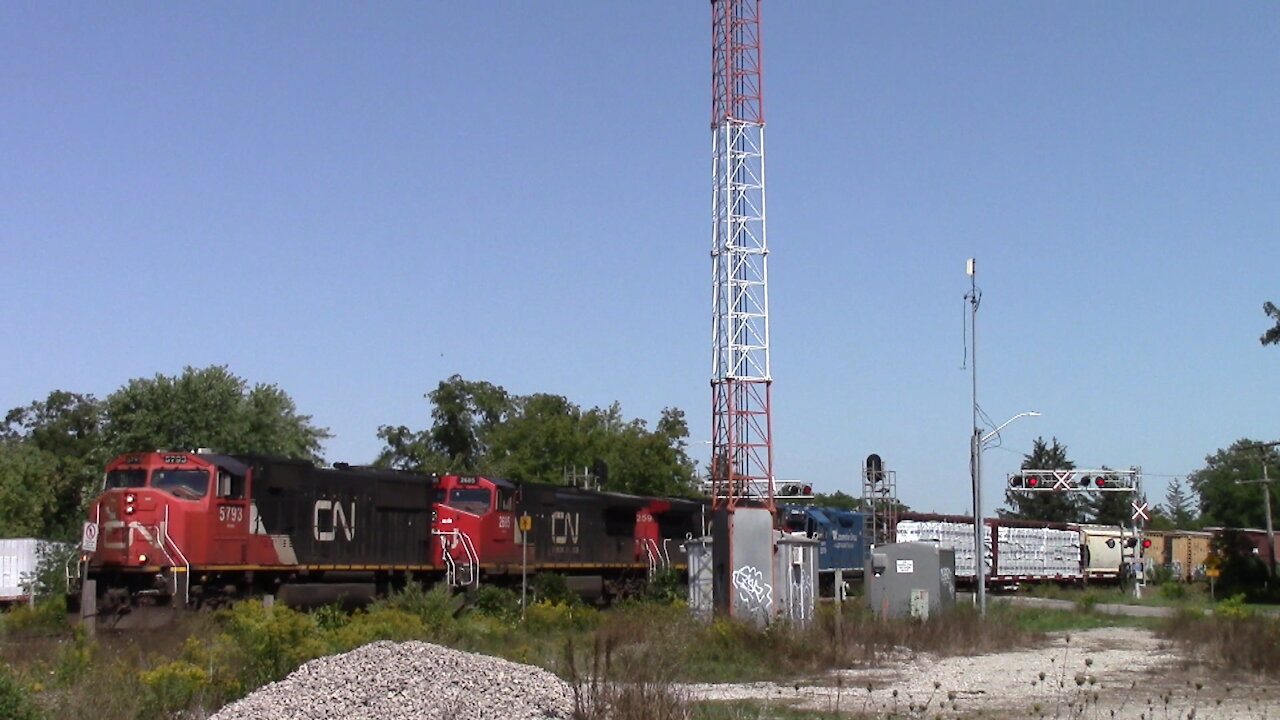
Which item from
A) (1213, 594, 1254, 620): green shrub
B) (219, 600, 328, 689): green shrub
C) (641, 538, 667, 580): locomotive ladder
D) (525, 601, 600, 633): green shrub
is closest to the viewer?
(219, 600, 328, 689): green shrub

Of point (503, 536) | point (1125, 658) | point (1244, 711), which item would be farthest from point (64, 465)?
point (1244, 711)

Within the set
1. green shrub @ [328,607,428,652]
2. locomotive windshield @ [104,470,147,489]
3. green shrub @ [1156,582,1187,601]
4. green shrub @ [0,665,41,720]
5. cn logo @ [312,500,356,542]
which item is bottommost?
green shrub @ [1156,582,1187,601]

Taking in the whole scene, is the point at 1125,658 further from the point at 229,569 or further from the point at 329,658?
the point at 229,569

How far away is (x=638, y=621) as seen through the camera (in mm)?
21656

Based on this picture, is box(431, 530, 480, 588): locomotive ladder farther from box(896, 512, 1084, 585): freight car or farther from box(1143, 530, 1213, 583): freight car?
box(1143, 530, 1213, 583): freight car

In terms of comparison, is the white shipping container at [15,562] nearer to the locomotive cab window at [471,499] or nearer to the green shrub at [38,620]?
the green shrub at [38,620]

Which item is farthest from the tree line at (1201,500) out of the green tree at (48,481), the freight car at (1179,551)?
the green tree at (48,481)

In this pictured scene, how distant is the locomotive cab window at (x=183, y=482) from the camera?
81.1ft

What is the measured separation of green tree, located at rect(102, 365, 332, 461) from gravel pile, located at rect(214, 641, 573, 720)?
38970mm

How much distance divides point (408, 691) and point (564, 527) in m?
24.1

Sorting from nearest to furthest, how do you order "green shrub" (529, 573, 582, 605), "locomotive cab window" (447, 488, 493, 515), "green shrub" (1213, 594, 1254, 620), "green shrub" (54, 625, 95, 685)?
"green shrub" (54, 625, 95, 685)
"green shrub" (1213, 594, 1254, 620)
"locomotive cab window" (447, 488, 493, 515)
"green shrub" (529, 573, 582, 605)

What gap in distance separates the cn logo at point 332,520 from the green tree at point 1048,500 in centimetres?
10444

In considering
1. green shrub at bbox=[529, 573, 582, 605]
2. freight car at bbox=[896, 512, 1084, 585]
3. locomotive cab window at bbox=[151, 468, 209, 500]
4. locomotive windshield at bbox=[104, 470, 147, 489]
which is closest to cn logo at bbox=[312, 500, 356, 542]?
locomotive cab window at bbox=[151, 468, 209, 500]

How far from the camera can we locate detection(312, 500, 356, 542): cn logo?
2794 centimetres
